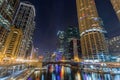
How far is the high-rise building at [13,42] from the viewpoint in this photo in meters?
100

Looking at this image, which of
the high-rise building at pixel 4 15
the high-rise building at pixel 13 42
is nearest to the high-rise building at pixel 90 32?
the high-rise building at pixel 13 42

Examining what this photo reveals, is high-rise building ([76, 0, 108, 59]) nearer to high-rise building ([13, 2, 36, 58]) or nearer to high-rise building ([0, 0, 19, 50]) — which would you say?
high-rise building ([13, 2, 36, 58])

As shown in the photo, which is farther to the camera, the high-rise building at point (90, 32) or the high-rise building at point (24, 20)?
the high-rise building at point (90, 32)

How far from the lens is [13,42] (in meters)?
107

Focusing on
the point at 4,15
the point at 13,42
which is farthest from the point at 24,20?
the point at 4,15

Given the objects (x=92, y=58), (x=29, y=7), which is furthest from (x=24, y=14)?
(x=92, y=58)

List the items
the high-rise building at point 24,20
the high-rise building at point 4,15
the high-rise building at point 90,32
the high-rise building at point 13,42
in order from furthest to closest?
the high-rise building at point 90,32
the high-rise building at point 24,20
the high-rise building at point 13,42
the high-rise building at point 4,15

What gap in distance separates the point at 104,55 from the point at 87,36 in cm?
3456

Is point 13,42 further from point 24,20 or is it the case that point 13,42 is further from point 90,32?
point 90,32

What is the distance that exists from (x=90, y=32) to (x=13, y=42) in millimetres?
88841

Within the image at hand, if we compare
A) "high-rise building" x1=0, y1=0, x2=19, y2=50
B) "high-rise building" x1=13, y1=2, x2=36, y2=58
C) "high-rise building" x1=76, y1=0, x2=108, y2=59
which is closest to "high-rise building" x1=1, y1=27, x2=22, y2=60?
"high-rise building" x1=13, y1=2, x2=36, y2=58

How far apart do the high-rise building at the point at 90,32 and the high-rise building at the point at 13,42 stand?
73.3 m

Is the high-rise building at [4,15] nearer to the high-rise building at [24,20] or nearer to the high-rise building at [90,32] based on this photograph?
the high-rise building at [24,20]

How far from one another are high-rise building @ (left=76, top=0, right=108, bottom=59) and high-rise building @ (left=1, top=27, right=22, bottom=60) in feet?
240
